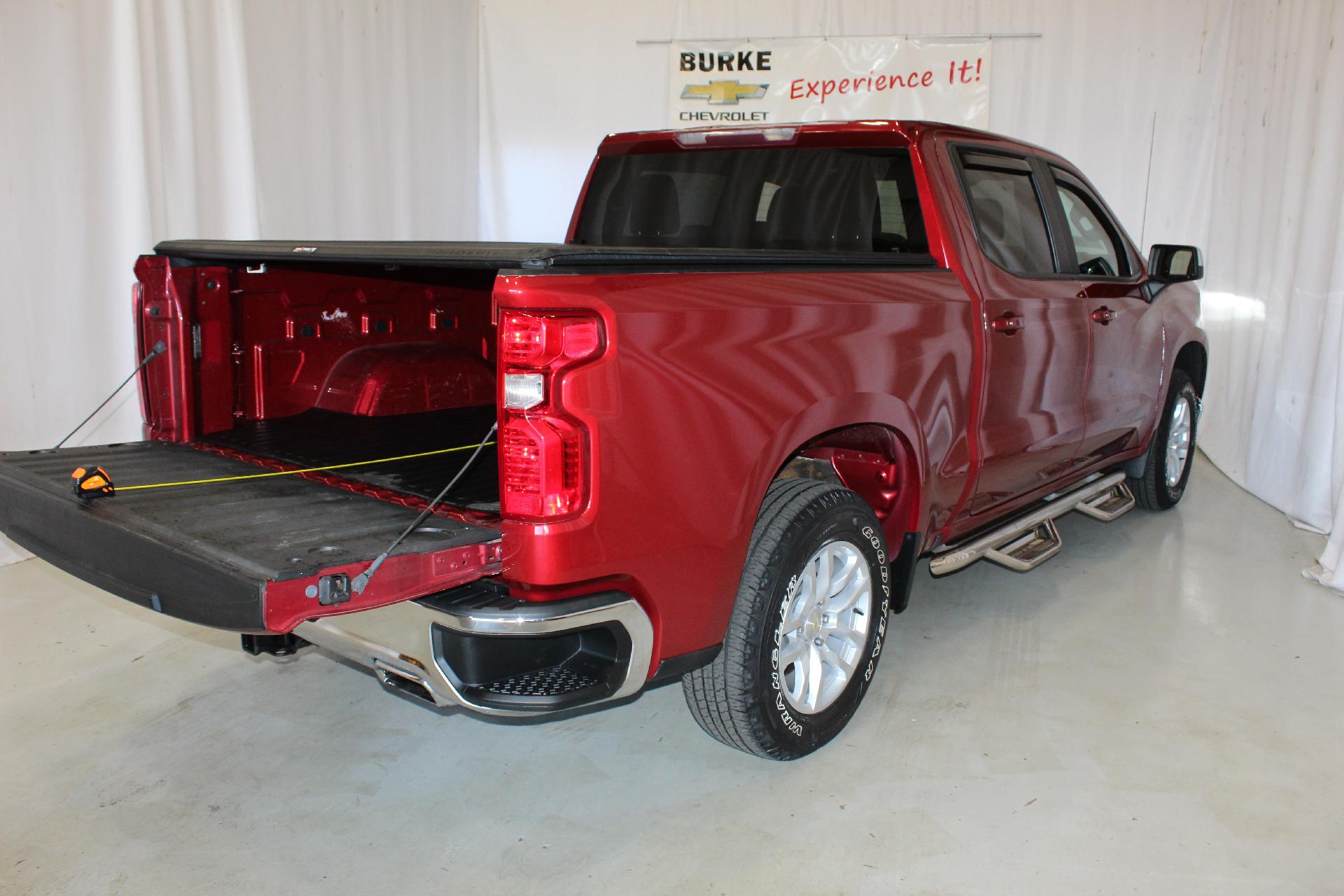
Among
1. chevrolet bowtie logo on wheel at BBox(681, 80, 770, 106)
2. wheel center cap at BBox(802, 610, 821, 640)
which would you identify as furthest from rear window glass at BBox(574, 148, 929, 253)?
chevrolet bowtie logo on wheel at BBox(681, 80, 770, 106)

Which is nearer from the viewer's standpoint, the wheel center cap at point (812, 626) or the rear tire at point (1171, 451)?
the wheel center cap at point (812, 626)

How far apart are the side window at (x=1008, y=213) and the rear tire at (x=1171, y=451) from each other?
176cm

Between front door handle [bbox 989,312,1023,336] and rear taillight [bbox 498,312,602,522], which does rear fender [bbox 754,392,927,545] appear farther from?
rear taillight [bbox 498,312,602,522]

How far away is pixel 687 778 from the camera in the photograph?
2775 millimetres

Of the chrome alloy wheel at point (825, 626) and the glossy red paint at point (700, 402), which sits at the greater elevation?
the glossy red paint at point (700, 402)

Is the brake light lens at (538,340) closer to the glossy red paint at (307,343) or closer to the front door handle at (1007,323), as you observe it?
the glossy red paint at (307,343)

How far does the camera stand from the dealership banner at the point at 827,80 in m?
7.88

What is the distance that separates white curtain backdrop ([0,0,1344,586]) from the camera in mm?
4734

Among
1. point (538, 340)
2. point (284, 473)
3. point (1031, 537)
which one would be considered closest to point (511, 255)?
point (538, 340)

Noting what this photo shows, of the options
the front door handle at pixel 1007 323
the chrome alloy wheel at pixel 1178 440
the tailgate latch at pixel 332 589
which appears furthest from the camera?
the chrome alloy wheel at pixel 1178 440

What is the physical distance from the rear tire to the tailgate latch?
432cm

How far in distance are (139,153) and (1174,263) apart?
482 centimetres

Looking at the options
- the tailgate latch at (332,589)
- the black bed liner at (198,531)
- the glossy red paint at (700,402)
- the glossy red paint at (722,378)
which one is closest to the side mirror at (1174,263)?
the glossy red paint at (722,378)

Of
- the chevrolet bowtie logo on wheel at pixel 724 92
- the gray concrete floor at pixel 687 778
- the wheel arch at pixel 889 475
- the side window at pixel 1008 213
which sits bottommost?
the gray concrete floor at pixel 687 778
